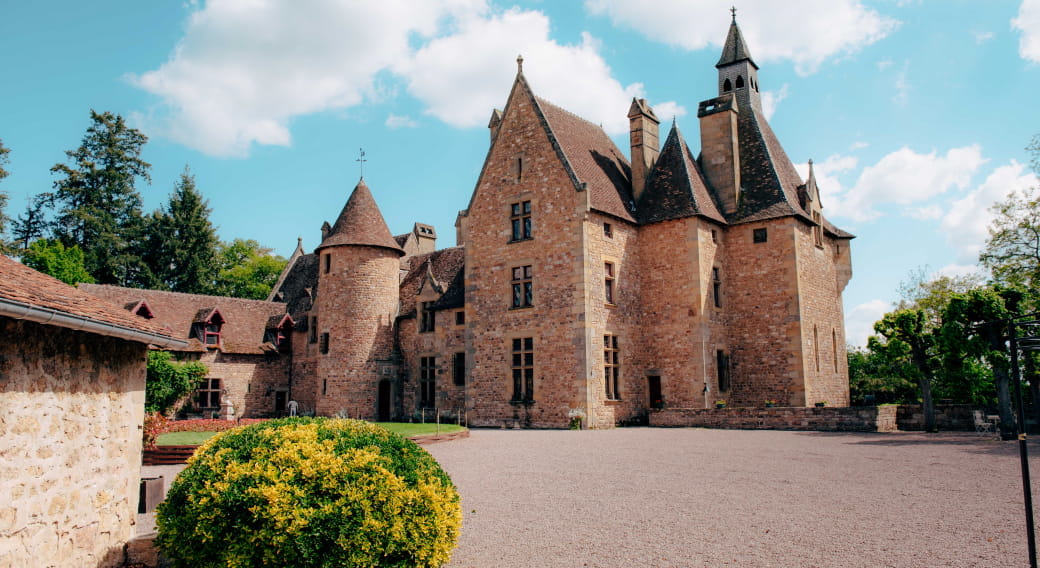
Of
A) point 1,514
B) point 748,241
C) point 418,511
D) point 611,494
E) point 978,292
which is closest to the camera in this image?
point 1,514

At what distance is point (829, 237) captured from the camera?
31.2 metres

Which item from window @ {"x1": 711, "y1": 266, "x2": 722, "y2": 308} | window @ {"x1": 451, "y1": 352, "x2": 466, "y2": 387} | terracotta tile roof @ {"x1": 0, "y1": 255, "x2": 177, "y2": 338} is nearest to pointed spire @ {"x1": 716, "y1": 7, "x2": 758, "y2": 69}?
window @ {"x1": 711, "y1": 266, "x2": 722, "y2": 308}

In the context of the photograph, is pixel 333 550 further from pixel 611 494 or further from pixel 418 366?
pixel 418 366

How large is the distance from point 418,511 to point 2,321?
3.81m

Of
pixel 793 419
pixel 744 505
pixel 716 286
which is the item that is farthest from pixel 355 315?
pixel 744 505

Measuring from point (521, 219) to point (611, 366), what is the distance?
6.74m

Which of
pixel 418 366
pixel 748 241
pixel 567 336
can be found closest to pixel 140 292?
pixel 418 366

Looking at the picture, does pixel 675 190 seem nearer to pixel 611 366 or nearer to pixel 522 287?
pixel 522 287

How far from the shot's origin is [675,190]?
90.8 ft

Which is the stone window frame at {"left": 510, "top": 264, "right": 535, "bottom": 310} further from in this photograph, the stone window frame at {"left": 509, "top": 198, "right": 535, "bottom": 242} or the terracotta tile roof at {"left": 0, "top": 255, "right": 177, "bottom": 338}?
the terracotta tile roof at {"left": 0, "top": 255, "right": 177, "bottom": 338}

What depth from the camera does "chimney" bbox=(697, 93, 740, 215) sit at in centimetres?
2892

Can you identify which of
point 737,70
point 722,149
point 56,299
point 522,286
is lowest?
point 56,299

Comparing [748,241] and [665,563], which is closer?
[665,563]

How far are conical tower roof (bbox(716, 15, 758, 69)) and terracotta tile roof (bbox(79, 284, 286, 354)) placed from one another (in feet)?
87.7
